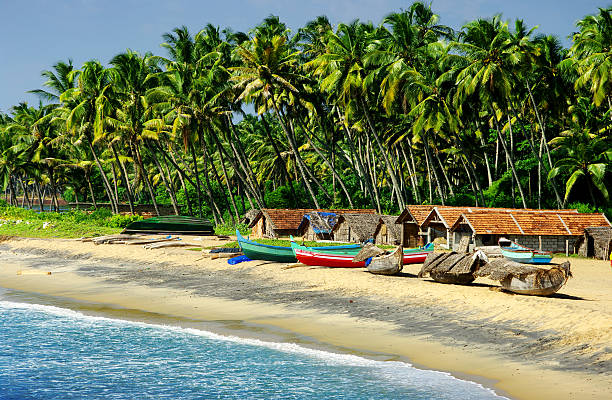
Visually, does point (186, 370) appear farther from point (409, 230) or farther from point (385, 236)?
point (385, 236)

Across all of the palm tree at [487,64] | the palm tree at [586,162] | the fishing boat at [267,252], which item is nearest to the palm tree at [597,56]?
the palm tree at [586,162]

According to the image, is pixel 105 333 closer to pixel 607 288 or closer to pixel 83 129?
pixel 607 288

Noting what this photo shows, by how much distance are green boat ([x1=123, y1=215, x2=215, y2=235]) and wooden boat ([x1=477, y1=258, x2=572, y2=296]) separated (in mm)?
27358

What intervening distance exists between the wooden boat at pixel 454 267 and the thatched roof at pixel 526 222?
32.5 feet

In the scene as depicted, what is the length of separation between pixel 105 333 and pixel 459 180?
142 feet

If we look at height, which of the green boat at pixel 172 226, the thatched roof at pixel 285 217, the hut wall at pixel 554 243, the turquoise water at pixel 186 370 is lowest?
the turquoise water at pixel 186 370

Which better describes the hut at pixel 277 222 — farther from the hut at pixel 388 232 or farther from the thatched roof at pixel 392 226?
the thatched roof at pixel 392 226

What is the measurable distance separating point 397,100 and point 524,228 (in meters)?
15.7

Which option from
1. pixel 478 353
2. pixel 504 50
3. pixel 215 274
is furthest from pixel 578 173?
pixel 478 353

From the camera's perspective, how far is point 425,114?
3778cm

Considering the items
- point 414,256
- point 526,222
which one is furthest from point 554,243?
point 414,256

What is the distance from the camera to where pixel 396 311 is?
17.1 m

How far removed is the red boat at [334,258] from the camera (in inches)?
959

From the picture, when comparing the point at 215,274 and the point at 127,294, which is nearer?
the point at 127,294
